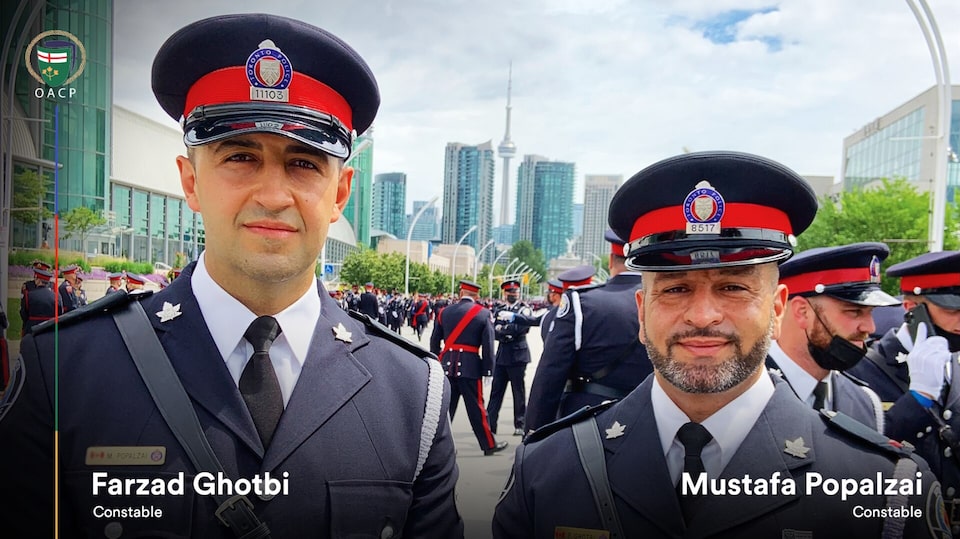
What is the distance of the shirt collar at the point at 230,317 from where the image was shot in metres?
1.46

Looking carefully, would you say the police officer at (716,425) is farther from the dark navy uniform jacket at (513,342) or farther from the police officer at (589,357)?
the dark navy uniform jacket at (513,342)

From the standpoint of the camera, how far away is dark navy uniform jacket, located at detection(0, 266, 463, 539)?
4.52ft

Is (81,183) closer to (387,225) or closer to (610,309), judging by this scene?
(387,225)

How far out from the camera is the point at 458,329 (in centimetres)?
729

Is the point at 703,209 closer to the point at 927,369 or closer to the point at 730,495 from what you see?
the point at 730,495

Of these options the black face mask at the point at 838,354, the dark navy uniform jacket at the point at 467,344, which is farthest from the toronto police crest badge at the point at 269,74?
the dark navy uniform jacket at the point at 467,344

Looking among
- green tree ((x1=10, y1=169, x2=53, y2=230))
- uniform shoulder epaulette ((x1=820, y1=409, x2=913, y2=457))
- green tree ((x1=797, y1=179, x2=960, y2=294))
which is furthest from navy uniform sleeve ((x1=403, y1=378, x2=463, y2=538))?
green tree ((x1=797, y1=179, x2=960, y2=294))

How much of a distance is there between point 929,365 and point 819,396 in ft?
2.21

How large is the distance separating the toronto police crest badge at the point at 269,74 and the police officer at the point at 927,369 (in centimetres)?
261

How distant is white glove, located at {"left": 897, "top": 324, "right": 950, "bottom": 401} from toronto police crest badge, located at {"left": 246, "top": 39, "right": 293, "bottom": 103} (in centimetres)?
276

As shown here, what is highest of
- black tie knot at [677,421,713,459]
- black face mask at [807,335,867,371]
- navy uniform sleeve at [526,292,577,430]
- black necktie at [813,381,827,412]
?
black face mask at [807,335,867,371]

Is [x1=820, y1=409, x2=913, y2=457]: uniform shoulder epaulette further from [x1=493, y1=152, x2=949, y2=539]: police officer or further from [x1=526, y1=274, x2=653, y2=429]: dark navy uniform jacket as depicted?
[x1=526, y1=274, x2=653, y2=429]: dark navy uniform jacket

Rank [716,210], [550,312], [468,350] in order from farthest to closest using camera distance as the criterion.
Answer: [468,350] → [550,312] → [716,210]

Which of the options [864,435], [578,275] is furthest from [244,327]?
[578,275]
